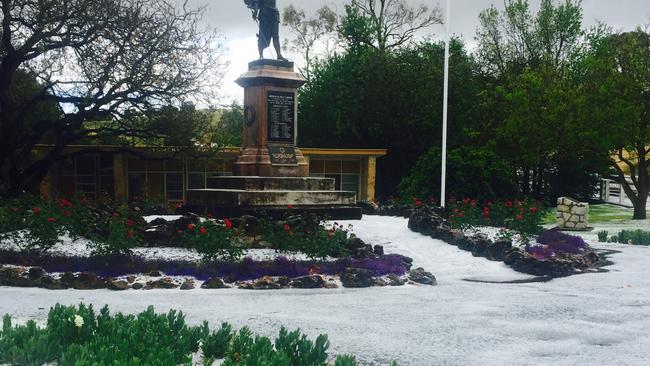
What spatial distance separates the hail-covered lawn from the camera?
7.09 meters

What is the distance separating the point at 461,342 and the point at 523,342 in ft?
2.37

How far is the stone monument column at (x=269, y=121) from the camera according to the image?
18531mm

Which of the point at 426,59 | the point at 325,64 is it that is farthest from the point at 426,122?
the point at 325,64

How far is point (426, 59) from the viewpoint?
144 feet

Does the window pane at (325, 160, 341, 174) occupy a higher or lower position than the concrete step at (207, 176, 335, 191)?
higher

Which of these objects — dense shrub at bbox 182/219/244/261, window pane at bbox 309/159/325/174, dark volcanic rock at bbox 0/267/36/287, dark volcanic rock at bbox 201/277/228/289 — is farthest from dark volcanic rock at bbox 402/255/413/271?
window pane at bbox 309/159/325/174

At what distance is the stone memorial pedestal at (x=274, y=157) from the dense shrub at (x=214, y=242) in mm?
4616

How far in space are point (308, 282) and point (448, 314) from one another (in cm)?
→ 296

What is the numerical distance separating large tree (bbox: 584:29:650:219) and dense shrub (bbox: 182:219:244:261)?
24.7 meters

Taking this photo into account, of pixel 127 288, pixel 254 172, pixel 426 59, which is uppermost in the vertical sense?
pixel 426 59

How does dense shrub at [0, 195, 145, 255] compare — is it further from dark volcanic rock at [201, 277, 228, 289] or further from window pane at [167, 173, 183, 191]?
window pane at [167, 173, 183, 191]

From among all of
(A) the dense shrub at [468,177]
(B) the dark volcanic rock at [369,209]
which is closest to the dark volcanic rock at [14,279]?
(B) the dark volcanic rock at [369,209]

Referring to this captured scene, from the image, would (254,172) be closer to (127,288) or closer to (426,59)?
(127,288)

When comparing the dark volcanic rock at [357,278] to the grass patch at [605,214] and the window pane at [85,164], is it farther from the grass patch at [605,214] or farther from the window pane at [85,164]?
the window pane at [85,164]
